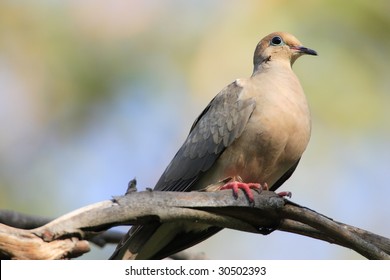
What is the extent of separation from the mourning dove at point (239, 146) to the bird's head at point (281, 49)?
1.43 feet

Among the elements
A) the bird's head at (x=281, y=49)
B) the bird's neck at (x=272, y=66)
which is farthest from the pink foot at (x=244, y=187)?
the bird's head at (x=281, y=49)

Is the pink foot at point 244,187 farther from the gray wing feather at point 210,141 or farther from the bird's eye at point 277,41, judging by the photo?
the bird's eye at point 277,41

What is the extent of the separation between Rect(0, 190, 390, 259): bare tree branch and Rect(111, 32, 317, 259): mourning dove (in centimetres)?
79

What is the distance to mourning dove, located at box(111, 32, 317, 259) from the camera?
4.35m

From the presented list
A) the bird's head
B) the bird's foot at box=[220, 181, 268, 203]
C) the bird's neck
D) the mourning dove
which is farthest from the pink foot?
the bird's head

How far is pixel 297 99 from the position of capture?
458cm

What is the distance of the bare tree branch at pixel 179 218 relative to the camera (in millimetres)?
2809

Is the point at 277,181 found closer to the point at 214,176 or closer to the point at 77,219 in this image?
the point at 214,176

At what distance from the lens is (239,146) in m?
4.48

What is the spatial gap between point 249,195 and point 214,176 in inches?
41.7

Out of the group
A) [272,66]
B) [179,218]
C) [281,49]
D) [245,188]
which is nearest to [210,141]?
[272,66]

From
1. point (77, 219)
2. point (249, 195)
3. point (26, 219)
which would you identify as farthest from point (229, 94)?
point (77, 219)

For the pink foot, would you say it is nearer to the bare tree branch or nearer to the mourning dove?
the bare tree branch

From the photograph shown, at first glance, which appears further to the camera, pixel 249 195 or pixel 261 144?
pixel 261 144
